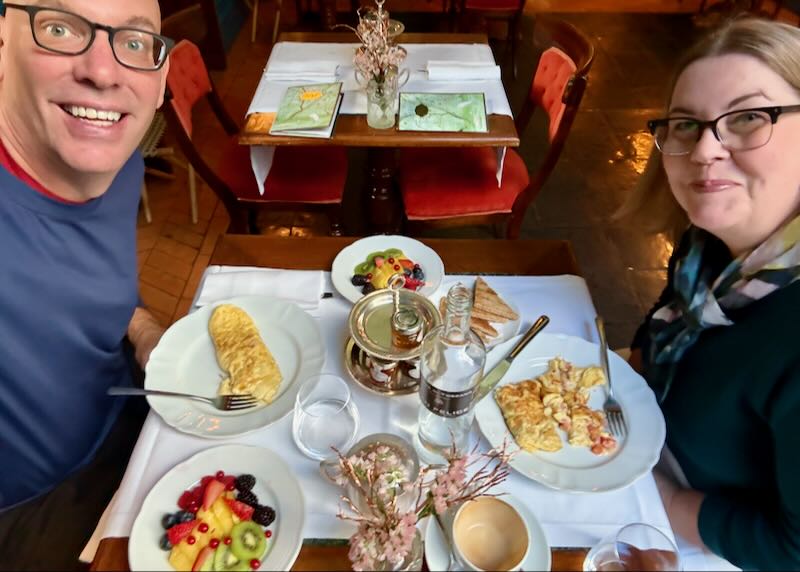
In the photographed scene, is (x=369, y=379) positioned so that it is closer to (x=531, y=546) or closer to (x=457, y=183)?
(x=531, y=546)

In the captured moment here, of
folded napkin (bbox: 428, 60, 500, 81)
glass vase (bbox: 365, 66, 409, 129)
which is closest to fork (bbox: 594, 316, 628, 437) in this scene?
glass vase (bbox: 365, 66, 409, 129)

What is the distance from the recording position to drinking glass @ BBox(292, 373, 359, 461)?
1.04 m

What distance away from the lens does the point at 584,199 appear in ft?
10.7

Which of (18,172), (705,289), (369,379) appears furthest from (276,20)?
(705,289)

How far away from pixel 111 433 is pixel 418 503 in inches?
34.8

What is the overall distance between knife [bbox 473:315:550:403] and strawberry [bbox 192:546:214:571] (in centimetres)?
50

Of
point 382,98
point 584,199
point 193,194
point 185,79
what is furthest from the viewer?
point 584,199

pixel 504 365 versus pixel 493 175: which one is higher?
pixel 504 365

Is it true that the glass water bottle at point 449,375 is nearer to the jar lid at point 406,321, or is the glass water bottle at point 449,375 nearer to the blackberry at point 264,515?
the jar lid at point 406,321

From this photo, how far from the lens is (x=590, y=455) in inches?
40.6

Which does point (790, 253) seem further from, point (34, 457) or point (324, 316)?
point (34, 457)

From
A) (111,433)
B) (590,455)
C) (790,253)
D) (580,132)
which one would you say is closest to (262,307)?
(111,433)

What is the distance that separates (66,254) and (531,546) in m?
1.06

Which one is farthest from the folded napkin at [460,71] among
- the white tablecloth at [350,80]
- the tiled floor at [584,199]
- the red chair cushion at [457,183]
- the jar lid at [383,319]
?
the jar lid at [383,319]
